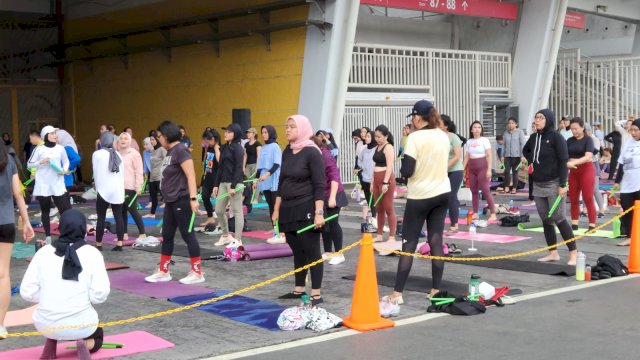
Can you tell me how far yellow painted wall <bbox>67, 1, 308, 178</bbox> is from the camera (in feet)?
70.9

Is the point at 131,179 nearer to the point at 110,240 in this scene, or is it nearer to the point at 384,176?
the point at 110,240

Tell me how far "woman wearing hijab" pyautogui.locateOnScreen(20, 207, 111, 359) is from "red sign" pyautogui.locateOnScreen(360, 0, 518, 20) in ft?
52.3

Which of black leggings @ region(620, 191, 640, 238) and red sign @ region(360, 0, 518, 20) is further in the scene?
red sign @ region(360, 0, 518, 20)

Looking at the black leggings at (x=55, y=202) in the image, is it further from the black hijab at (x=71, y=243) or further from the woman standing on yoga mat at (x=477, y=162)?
the woman standing on yoga mat at (x=477, y=162)

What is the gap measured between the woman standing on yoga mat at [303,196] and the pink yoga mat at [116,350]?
172cm

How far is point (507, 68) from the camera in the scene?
27812 mm

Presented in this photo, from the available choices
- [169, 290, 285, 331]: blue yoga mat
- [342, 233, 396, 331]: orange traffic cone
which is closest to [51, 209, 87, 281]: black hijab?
[169, 290, 285, 331]: blue yoga mat

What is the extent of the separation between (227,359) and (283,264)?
4.57 m

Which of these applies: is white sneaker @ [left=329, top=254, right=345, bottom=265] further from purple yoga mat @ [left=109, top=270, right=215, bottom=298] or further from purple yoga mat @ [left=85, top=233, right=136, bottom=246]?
purple yoga mat @ [left=85, top=233, right=136, bottom=246]

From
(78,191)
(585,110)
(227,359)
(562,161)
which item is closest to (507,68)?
(585,110)

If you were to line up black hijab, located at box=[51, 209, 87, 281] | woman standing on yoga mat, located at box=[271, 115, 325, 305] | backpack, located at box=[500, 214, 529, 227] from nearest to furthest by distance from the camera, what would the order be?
1. black hijab, located at box=[51, 209, 87, 281]
2. woman standing on yoga mat, located at box=[271, 115, 325, 305]
3. backpack, located at box=[500, 214, 529, 227]

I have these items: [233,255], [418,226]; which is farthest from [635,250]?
[233,255]

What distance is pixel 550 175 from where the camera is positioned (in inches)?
388

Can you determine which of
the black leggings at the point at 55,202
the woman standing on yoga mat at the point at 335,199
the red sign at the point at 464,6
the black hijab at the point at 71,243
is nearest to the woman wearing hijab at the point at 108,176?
the black leggings at the point at 55,202
